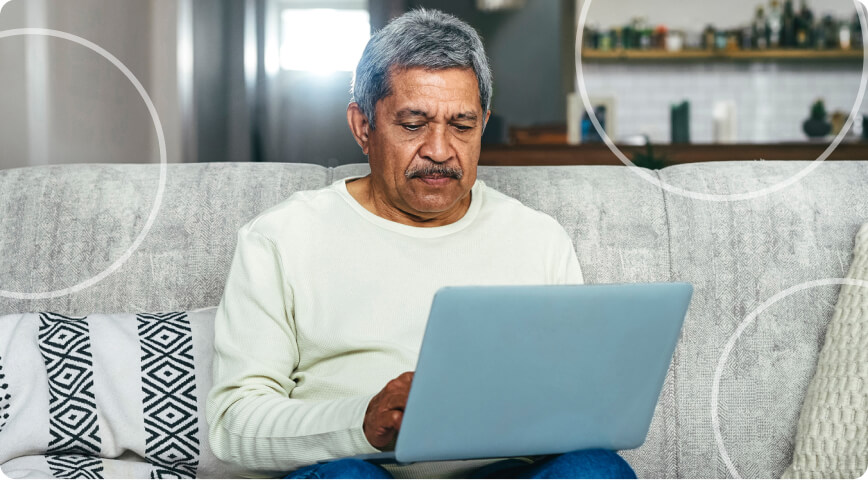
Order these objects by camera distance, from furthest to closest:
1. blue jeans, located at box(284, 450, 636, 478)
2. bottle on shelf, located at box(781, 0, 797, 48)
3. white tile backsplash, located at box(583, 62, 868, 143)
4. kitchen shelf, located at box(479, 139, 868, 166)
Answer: white tile backsplash, located at box(583, 62, 868, 143)
bottle on shelf, located at box(781, 0, 797, 48)
kitchen shelf, located at box(479, 139, 868, 166)
blue jeans, located at box(284, 450, 636, 478)

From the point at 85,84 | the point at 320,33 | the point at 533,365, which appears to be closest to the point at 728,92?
the point at 320,33

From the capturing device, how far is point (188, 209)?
1.49m

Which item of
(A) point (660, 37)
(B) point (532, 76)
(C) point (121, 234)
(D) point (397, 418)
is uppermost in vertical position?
(A) point (660, 37)

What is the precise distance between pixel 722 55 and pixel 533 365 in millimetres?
4127

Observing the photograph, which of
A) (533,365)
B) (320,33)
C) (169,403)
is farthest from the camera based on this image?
(320,33)

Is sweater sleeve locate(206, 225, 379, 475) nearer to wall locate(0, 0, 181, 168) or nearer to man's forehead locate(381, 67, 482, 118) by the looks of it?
man's forehead locate(381, 67, 482, 118)

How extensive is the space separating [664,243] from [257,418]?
0.83 metres

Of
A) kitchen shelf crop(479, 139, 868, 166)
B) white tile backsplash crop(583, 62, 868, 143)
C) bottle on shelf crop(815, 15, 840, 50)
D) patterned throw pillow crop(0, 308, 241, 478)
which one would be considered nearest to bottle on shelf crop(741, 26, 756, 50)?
white tile backsplash crop(583, 62, 868, 143)

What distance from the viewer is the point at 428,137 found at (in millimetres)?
1233

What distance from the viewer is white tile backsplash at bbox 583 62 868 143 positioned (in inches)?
180

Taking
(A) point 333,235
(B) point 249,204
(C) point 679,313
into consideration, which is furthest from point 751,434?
(B) point 249,204
